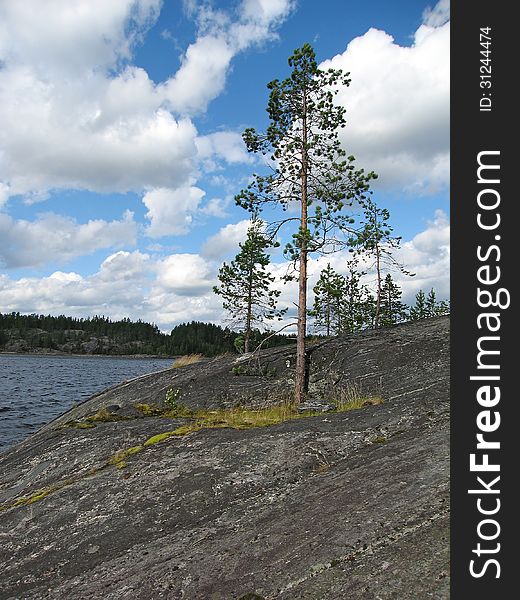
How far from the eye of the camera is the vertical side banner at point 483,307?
13.8ft

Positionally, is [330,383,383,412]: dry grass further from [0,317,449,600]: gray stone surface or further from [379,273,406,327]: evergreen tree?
[379,273,406,327]: evergreen tree

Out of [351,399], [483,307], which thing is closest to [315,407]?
[351,399]

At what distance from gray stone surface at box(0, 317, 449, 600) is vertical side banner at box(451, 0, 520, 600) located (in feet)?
2.29

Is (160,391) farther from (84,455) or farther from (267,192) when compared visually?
(267,192)

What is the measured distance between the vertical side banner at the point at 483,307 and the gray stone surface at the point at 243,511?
70cm

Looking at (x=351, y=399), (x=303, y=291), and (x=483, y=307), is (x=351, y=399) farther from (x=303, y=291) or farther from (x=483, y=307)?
(x=483, y=307)

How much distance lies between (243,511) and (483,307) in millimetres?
5011

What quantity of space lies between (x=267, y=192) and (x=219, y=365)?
8.37m

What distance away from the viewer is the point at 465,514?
14.2 ft

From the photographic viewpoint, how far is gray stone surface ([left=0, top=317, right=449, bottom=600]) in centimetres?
527

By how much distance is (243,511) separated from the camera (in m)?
7.37

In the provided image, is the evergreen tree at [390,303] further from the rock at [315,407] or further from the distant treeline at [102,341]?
the distant treeline at [102,341]

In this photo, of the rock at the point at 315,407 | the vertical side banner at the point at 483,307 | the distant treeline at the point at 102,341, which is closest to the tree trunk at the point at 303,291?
the rock at the point at 315,407

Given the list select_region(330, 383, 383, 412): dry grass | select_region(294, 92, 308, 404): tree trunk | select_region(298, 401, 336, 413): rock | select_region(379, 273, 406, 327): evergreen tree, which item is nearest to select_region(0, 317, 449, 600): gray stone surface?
select_region(330, 383, 383, 412): dry grass
